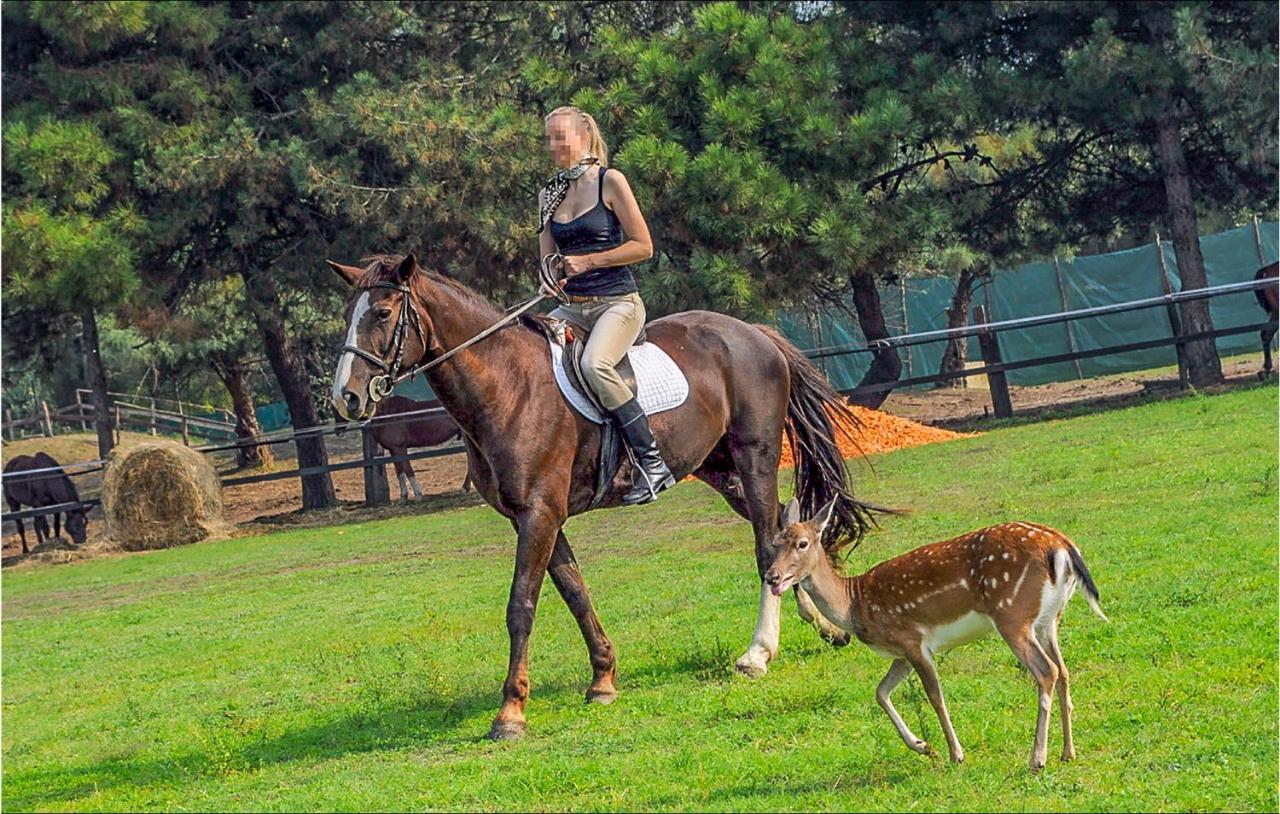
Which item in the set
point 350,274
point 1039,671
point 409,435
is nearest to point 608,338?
point 350,274

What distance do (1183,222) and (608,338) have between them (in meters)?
17.0

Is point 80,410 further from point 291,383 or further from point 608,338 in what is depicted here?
point 608,338

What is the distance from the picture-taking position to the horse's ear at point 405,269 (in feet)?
25.6

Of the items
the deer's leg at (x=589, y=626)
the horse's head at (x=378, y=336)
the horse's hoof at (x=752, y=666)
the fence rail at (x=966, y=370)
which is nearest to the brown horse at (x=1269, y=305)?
the fence rail at (x=966, y=370)

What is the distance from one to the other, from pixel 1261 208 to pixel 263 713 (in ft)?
70.7

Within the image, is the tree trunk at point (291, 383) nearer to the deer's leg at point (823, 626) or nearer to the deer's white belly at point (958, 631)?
the deer's leg at point (823, 626)

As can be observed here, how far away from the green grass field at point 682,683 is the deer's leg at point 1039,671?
113 mm

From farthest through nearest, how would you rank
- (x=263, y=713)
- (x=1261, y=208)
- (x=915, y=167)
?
(x=1261, y=208), (x=915, y=167), (x=263, y=713)

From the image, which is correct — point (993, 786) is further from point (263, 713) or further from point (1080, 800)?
point (263, 713)

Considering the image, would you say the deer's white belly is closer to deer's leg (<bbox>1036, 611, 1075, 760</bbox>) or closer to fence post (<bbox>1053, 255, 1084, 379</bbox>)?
deer's leg (<bbox>1036, 611, 1075, 760</bbox>)

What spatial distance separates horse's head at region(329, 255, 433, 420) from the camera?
7605 mm

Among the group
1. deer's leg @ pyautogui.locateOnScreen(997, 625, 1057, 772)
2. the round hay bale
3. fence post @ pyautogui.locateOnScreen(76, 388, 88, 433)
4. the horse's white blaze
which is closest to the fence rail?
the round hay bale

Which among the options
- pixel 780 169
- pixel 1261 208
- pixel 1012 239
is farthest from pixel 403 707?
pixel 1261 208

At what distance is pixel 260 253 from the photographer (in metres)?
25.4
